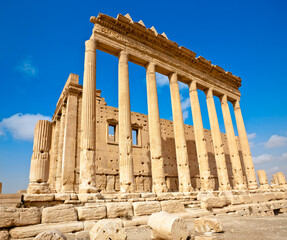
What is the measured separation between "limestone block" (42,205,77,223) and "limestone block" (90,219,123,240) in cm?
178

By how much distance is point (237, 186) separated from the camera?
15820mm

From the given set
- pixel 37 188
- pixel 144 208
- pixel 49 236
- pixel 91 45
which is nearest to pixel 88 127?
pixel 37 188

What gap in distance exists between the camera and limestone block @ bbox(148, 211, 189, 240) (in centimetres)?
404

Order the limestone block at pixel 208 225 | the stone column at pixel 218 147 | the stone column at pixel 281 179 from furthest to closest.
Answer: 1. the stone column at pixel 281 179
2. the stone column at pixel 218 147
3. the limestone block at pixel 208 225

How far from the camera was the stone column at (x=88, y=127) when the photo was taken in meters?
9.09

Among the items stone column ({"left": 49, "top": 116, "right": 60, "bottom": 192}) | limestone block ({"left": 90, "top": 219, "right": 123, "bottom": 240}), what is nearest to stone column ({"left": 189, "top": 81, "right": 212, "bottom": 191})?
stone column ({"left": 49, "top": 116, "right": 60, "bottom": 192})

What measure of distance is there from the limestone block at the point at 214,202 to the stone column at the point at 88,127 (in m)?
4.47

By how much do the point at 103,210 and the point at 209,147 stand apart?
18721 mm

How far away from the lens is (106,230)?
157 inches

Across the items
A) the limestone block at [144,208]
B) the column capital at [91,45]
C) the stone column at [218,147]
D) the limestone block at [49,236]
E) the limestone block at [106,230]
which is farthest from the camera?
the stone column at [218,147]

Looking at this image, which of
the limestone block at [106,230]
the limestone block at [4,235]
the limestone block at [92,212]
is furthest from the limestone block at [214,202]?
the limestone block at [4,235]

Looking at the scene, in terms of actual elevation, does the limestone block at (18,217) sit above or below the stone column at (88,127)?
below

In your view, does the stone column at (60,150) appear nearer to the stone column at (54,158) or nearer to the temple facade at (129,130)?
the temple facade at (129,130)

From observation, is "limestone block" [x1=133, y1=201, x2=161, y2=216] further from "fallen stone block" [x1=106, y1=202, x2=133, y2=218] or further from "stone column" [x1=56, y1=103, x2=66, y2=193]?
"stone column" [x1=56, y1=103, x2=66, y2=193]
